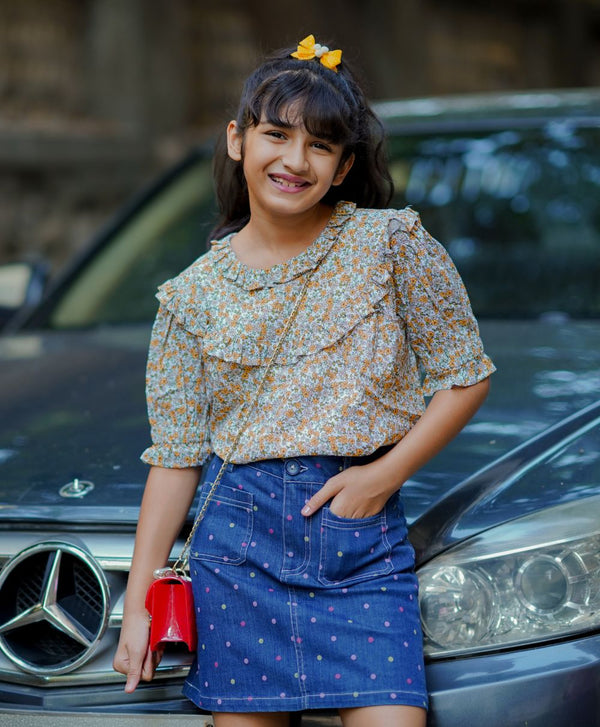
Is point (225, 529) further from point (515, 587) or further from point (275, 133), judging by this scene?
point (275, 133)

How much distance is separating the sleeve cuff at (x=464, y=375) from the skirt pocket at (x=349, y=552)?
26 centimetres

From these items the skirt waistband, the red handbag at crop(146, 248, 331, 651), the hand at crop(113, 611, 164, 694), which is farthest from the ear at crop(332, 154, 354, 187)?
the hand at crop(113, 611, 164, 694)

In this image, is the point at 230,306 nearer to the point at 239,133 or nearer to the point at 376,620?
the point at 239,133

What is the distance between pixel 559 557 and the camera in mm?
1897

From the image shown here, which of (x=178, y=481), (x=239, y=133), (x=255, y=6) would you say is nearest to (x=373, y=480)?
(x=178, y=481)

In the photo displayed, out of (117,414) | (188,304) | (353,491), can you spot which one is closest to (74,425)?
(117,414)

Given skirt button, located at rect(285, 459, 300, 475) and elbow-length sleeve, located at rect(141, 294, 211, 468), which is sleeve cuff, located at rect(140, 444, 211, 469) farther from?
skirt button, located at rect(285, 459, 300, 475)

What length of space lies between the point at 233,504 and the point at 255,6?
5.95 m

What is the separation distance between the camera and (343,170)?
2.02m

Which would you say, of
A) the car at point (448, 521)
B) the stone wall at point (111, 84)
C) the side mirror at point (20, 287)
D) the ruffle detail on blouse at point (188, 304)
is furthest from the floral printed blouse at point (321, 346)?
the stone wall at point (111, 84)

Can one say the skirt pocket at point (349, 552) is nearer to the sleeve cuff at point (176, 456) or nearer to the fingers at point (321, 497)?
the fingers at point (321, 497)

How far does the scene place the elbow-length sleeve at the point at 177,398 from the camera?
6.66 ft

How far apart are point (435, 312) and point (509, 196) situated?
6.08ft

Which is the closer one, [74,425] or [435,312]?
[435,312]
